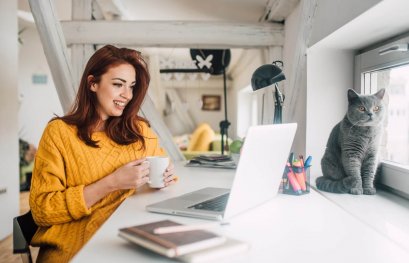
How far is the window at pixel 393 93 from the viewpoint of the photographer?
137cm

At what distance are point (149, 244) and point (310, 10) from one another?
145 cm

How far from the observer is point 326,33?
1554 millimetres

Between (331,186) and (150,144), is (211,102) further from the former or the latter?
(331,186)

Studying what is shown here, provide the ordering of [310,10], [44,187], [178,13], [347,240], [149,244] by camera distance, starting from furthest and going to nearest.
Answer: [178,13] → [310,10] → [44,187] → [347,240] → [149,244]

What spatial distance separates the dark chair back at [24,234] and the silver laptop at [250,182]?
437 mm

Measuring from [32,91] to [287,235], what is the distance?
239 inches

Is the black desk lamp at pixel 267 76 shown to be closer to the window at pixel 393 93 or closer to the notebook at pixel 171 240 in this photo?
the window at pixel 393 93

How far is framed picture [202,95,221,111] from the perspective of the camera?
945 cm

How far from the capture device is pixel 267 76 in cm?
151

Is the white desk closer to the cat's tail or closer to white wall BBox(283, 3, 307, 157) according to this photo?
the cat's tail

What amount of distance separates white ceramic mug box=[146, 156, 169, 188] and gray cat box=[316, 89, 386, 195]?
0.63 meters

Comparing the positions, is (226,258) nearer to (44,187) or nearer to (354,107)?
(44,187)

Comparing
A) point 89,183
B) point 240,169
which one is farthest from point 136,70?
point 240,169

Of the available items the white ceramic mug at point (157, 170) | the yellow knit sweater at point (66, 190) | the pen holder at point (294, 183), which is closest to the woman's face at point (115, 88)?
the yellow knit sweater at point (66, 190)
